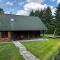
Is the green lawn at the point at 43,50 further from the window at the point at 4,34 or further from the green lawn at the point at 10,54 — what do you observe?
the window at the point at 4,34

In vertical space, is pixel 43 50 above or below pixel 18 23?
below

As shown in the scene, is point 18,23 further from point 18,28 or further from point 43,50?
point 43,50

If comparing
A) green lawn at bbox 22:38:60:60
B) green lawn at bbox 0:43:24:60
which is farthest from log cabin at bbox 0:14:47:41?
green lawn at bbox 0:43:24:60

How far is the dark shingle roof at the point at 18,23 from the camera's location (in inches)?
1414

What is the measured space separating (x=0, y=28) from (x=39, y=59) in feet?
65.0

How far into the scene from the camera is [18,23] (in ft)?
125

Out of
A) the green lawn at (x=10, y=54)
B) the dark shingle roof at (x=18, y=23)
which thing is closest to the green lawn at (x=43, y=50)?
the green lawn at (x=10, y=54)

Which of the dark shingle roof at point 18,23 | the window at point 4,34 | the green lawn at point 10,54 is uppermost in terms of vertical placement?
the dark shingle roof at point 18,23

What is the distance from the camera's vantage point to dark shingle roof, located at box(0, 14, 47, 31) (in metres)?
35.9

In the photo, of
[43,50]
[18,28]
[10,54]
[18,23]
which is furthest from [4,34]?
[10,54]

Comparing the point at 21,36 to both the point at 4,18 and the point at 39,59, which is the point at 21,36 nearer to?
the point at 4,18

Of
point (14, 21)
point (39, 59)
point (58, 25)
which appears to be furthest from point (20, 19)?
point (39, 59)

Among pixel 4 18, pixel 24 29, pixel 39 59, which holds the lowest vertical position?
pixel 39 59

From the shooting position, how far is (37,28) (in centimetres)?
3881
